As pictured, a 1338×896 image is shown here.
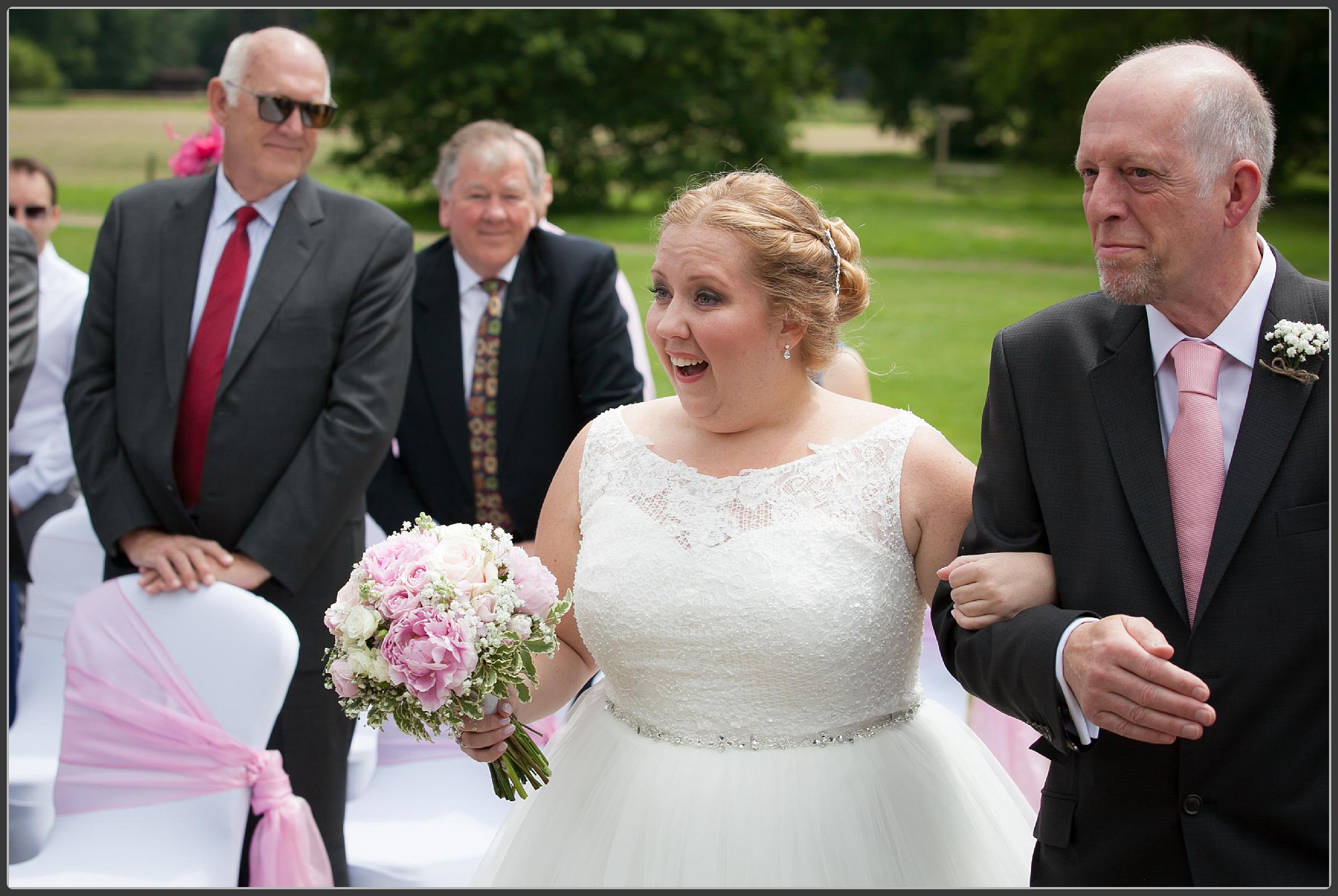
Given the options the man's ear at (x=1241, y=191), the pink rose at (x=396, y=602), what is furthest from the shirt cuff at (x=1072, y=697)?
the pink rose at (x=396, y=602)

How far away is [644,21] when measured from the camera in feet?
75.9

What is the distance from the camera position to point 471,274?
15.9ft

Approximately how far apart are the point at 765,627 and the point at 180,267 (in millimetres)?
2353

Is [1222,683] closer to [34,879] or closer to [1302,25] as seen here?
[34,879]

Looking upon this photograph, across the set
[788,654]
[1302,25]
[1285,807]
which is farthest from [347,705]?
[1302,25]

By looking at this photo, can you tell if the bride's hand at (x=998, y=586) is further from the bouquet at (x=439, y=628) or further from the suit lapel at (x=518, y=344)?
the suit lapel at (x=518, y=344)

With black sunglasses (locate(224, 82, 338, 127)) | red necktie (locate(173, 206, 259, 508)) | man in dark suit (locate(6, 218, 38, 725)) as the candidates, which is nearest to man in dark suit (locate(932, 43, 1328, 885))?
red necktie (locate(173, 206, 259, 508))

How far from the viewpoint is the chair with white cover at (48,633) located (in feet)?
13.8

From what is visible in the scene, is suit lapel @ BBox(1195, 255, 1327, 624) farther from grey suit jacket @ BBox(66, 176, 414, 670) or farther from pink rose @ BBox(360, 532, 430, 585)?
grey suit jacket @ BBox(66, 176, 414, 670)

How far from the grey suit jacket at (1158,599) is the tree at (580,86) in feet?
61.9

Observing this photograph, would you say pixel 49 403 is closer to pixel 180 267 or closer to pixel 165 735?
pixel 180 267

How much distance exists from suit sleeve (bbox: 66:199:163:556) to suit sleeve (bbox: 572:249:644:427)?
152 centimetres

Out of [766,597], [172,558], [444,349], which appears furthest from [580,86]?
[766,597]

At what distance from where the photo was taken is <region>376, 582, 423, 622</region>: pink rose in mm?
2355
